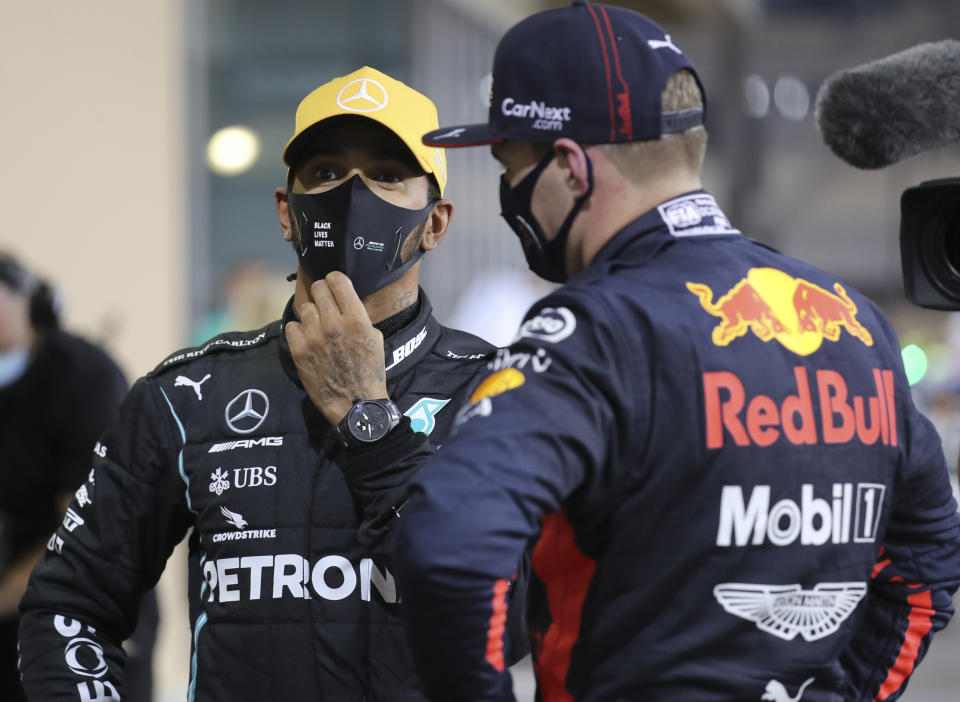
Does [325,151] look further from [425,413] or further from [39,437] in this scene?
[39,437]

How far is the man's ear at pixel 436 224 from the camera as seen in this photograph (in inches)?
90.2

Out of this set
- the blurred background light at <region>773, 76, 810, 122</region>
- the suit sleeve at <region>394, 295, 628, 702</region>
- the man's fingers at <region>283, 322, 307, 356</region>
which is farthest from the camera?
the blurred background light at <region>773, 76, 810, 122</region>

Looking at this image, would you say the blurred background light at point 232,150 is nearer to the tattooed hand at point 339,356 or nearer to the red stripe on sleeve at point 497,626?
the tattooed hand at point 339,356

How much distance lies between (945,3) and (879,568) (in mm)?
25399

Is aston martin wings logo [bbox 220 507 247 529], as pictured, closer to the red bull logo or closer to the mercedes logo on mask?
the mercedes logo on mask

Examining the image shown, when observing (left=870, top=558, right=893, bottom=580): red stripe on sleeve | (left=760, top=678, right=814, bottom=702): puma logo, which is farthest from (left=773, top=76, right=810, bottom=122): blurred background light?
(left=760, top=678, right=814, bottom=702): puma logo

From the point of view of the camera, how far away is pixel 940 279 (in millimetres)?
2199

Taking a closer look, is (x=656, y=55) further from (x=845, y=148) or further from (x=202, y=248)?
(x=202, y=248)

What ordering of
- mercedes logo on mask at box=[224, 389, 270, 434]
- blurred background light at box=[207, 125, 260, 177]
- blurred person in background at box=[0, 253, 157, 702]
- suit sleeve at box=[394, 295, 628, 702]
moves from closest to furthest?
suit sleeve at box=[394, 295, 628, 702] < mercedes logo on mask at box=[224, 389, 270, 434] < blurred person in background at box=[0, 253, 157, 702] < blurred background light at box=[207, 125, 260, 177]

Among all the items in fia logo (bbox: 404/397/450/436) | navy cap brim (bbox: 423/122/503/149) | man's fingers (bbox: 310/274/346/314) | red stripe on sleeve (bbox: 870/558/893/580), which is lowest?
red stripe on sleeve (bbox: 870/558/893/580)

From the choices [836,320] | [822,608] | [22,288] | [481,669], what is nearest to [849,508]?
[822,608]

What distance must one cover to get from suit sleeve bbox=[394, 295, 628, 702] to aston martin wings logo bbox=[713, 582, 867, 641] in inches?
10.5

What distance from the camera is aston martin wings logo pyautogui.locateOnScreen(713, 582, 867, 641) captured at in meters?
1.66

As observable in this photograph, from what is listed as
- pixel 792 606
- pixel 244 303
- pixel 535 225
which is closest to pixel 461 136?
pixel 535 225
